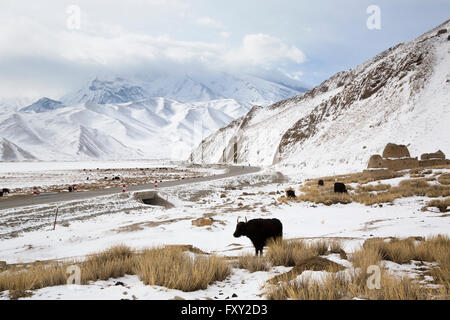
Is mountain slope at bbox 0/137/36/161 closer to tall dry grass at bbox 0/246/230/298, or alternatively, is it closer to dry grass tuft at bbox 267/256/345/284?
tall dry grass at bbox 0/246/230/298

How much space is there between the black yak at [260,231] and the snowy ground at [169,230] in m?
0.53

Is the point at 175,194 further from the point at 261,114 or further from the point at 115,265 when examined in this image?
the point at 261,114

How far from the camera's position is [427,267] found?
452cm

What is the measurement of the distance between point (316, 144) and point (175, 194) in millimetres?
48243

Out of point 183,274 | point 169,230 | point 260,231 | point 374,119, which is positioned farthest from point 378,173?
point 374,119

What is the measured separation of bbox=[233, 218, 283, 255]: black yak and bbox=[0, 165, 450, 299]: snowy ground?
0.53m

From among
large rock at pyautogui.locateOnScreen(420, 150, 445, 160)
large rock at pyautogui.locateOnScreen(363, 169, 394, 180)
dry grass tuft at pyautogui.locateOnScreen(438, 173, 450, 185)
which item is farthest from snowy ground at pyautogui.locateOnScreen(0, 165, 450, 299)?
large rock at pyautogui.locateOnScreen(420, 150, 445, 160)

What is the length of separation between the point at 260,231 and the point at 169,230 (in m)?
7.39

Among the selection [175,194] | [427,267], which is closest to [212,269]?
[427,267]

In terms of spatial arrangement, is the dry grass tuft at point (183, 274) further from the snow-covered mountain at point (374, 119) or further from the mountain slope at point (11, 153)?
the mountain slope at point (11, 153)

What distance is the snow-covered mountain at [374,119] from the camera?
1903 inches

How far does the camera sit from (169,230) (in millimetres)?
13555
